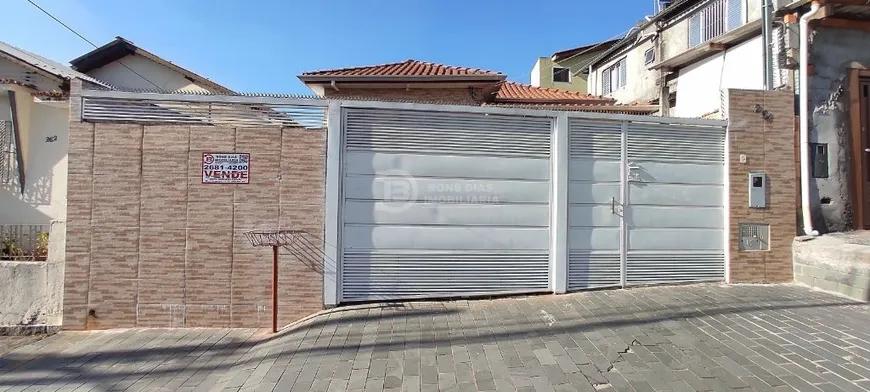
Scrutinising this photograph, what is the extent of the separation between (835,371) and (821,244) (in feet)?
10.0

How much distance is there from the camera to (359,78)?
33.2ft

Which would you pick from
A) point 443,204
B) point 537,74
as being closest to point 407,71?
point 443,204

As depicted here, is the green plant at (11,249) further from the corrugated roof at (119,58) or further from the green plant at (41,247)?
the corrugated roof at (119,58)

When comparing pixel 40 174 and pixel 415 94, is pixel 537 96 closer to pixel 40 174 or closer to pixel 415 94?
pixel 415 94

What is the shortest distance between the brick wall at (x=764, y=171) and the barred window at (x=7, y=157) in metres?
11.5

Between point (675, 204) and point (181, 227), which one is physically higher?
point (675, 204)

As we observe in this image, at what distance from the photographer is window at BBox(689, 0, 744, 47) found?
9.81 metres

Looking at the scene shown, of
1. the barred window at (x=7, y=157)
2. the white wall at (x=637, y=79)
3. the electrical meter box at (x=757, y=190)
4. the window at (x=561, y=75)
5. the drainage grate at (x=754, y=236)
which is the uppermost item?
the window at (x=561, y=75)

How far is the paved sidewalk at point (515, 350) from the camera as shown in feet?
12.2

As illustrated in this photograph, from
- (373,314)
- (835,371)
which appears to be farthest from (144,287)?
(835,371)

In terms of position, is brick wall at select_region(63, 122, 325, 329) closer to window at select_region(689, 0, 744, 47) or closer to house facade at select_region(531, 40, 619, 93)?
window at select_region(689, 0, 744, 47)

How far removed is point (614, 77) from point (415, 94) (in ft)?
29.3

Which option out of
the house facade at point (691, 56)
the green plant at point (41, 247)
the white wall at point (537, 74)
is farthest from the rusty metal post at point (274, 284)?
the white wall at point (537, 74)

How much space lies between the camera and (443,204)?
19.2ft
